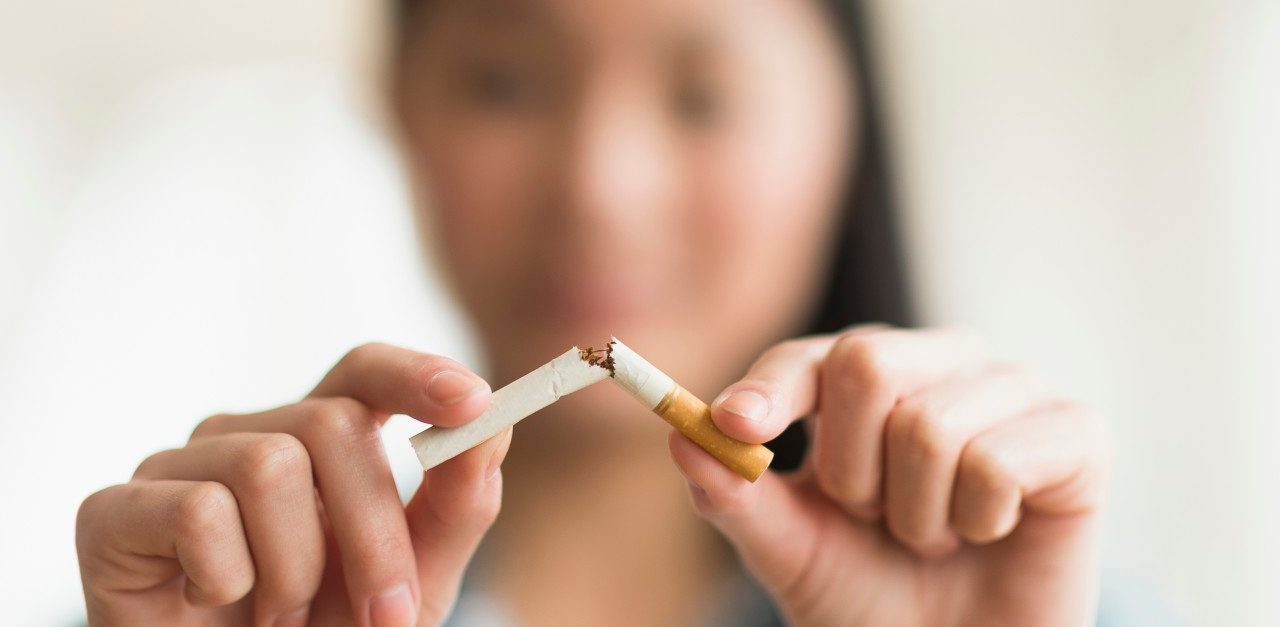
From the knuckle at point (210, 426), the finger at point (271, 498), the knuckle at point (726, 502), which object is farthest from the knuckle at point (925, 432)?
the knuckle at point (210, 426)

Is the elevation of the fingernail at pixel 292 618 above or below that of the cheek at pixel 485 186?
below

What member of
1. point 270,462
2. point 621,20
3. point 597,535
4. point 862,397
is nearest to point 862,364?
point 862,397

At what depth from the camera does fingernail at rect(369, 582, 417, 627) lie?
0.95 meters

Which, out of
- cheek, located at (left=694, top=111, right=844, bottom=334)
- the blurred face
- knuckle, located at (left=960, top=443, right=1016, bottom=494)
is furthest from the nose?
knuckle, located at (left=960, top=443, right=1016, bottom=494)

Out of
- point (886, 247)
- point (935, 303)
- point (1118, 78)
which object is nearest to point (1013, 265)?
point (935, 303)

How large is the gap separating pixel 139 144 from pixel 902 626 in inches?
127

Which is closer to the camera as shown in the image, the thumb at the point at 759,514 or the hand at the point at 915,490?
the thumb at the point at 759,514

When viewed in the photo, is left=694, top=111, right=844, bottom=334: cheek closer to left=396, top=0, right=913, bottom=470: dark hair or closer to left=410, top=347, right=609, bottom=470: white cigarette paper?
left=396, top=0, right=913, bottom=470: dark hair

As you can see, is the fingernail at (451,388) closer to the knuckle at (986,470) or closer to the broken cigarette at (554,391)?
the broken cigarette at (554,391)

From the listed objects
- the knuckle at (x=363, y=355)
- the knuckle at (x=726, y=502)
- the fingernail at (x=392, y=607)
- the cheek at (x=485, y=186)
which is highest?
the cheek at (x=485, y=186)

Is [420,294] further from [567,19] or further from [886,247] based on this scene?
[886,247]

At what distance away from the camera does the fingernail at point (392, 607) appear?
949mm

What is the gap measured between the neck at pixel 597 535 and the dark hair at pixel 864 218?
0.68m

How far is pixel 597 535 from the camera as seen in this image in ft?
7.63
